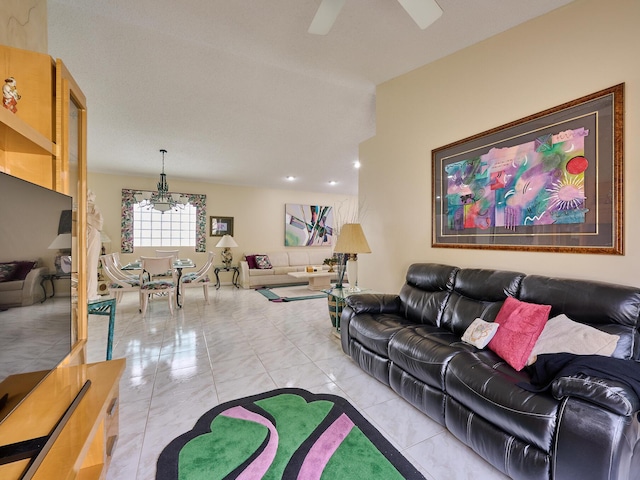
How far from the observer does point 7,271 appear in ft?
3.06

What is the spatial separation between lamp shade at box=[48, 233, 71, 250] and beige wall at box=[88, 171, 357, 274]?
5.87m

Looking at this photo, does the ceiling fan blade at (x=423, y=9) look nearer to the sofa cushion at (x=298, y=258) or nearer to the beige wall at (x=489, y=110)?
the beige wall at (x=489, y=110)

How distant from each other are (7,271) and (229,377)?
6.09 ft

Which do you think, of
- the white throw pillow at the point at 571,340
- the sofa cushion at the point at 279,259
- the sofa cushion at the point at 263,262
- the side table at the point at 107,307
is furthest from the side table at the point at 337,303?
the sofa cushion at the point at 279,259

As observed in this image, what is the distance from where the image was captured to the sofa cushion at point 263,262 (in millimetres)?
6953

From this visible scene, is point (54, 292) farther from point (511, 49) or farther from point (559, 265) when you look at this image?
point (511, 49)

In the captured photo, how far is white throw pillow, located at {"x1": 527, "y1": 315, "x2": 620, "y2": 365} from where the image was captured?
4.54ft

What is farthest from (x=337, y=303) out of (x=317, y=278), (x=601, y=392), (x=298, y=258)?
(x=298, y=258)

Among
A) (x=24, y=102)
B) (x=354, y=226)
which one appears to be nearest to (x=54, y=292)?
(x=24, y=102)

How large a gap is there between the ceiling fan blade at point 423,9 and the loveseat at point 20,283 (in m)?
2.25

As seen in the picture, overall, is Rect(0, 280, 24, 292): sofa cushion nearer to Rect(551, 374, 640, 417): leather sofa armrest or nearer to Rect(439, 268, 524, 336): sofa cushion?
Rect(551, 374, 640, 417): leather sofa armrest

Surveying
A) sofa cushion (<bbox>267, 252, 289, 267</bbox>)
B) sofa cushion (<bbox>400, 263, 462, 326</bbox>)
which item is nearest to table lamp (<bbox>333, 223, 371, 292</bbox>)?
sofa cushion (<bbox>400, 263, 462, 326</bbox>)

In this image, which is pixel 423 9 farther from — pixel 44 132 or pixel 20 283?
pixel 20 283

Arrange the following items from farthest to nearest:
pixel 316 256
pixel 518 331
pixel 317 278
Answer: pixel 316 256
pixel 317 278
pixel 518 331
